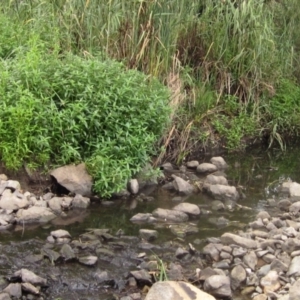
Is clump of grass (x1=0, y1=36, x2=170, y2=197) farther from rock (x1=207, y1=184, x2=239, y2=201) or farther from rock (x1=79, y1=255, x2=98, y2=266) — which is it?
rock (x1=79, y1=255, x2=98, y2=266)

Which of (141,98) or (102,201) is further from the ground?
(141,98)

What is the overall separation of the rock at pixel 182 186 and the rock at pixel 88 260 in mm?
1718

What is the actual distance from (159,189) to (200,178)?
550 mm

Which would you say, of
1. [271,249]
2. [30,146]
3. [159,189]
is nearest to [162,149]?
[159,189]

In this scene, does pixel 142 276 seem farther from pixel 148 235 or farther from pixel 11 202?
pixel 11 202

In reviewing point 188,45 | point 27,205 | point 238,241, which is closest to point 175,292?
point 238,241

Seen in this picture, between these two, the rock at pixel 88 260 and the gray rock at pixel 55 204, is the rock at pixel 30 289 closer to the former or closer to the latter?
the rock at pixel 88 260

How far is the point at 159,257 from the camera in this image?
15.6 feet

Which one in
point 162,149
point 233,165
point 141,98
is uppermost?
point 141,98

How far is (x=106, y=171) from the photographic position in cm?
571

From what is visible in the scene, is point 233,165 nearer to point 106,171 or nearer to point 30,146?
point 106,171

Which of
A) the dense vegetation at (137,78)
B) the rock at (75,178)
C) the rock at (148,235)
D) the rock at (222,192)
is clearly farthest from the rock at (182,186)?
the rock at (148,235)

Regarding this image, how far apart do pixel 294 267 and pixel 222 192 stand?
1686mm

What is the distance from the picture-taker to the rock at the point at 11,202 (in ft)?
17.5
